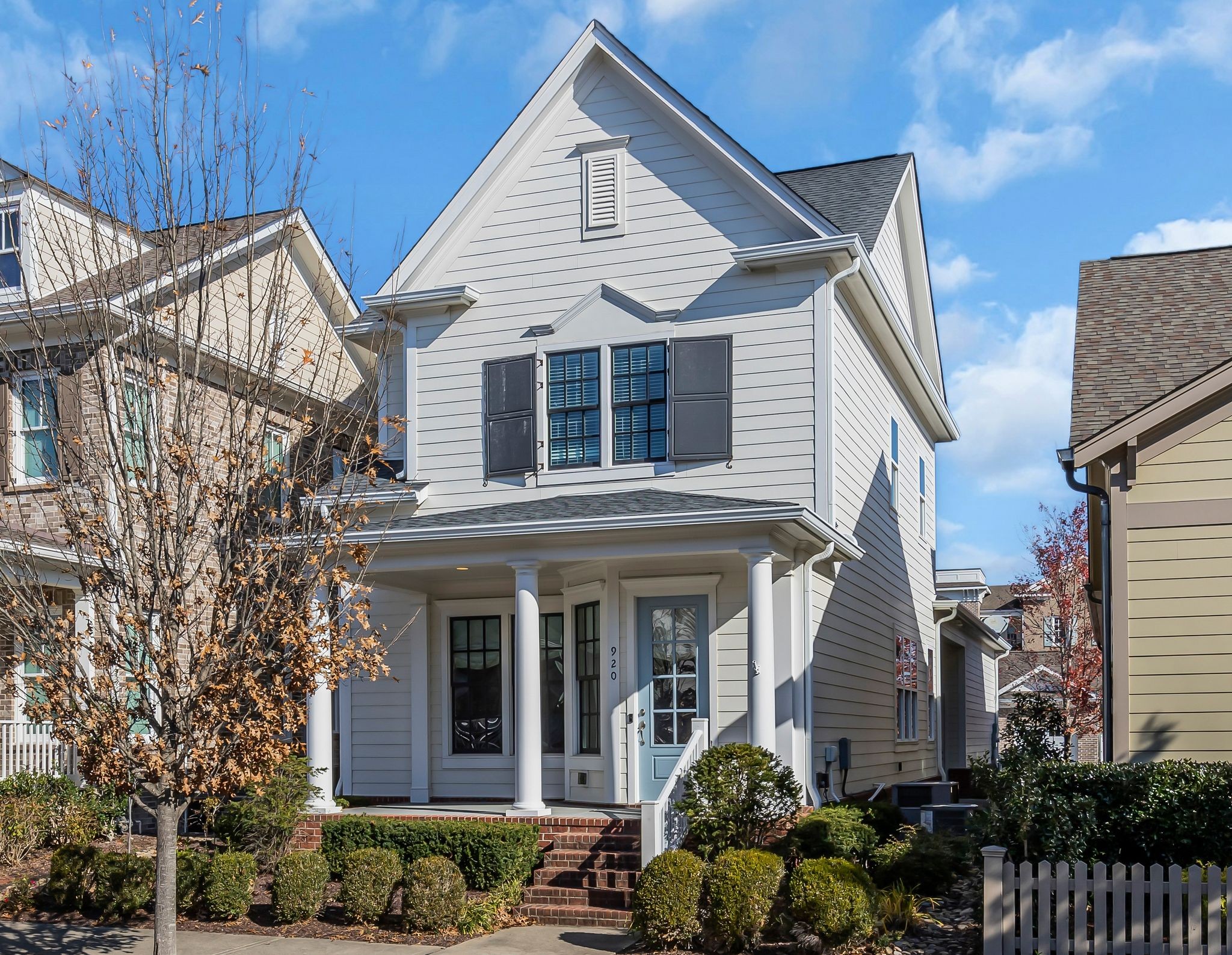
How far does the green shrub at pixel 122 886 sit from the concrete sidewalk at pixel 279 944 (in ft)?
0.93

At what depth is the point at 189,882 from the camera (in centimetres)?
1210

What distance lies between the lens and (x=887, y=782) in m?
18.1

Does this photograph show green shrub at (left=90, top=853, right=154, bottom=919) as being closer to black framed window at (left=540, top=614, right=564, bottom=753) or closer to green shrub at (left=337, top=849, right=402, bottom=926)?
green shrub at (left=337, top=849, right=402, bottom=926)

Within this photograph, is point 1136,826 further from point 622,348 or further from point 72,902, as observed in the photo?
point 72,902

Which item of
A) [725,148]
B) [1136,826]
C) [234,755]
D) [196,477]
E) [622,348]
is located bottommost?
[1136,826]

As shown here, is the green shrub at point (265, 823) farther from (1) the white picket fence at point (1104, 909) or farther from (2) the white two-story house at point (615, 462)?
(1) the white picket fence at point (1104, 909)

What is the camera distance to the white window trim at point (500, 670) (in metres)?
15.6

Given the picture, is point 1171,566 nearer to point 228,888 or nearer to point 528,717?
point 528,717

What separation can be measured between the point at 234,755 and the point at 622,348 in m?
8.07

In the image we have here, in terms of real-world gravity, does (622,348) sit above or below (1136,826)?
above

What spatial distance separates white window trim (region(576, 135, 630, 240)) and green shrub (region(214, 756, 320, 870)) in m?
7.22

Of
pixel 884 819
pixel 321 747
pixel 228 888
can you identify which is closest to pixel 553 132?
pixel 321 747

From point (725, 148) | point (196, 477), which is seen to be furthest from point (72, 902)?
point (725, 148)

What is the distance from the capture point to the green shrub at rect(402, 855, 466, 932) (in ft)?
37.0
